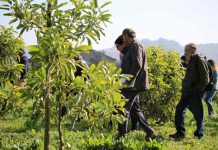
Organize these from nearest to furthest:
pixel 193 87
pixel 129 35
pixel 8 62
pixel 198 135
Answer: pixel 8 62, pixel 129 35, pixel 193 87, pixel 198 135

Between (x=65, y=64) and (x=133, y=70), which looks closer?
(x=65, y=64)

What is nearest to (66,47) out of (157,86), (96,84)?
(96,84)

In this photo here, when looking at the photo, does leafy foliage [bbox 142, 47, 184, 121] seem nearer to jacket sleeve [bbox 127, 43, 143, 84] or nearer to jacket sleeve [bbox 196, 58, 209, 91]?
jacket sleeve [bbox 196, 58, 209, 91]

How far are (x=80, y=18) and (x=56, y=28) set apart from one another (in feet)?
1.03

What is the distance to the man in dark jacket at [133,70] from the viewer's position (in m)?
6.95

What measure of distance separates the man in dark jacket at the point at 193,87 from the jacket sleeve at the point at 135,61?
6.22ft

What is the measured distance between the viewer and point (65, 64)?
11.9 feet

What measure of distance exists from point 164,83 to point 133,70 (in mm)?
2797

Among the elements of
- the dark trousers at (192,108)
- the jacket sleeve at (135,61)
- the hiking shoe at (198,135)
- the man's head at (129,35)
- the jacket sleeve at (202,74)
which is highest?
the man's head at (129,35)

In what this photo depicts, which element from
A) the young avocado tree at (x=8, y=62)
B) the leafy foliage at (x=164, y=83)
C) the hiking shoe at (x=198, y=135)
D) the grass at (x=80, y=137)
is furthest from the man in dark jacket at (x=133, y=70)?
the leafy foliage at (x=164, y=83)

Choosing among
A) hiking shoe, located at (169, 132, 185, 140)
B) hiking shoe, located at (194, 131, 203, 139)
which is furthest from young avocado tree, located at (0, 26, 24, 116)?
hiking shoe, located at (194, 131, 203, 139)

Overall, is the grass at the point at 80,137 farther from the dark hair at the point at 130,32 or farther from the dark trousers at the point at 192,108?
the dark hair at the point at 130,32

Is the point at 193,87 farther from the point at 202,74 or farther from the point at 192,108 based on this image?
the point at 192,108

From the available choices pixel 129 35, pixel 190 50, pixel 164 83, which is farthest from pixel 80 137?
pixel 190 50
